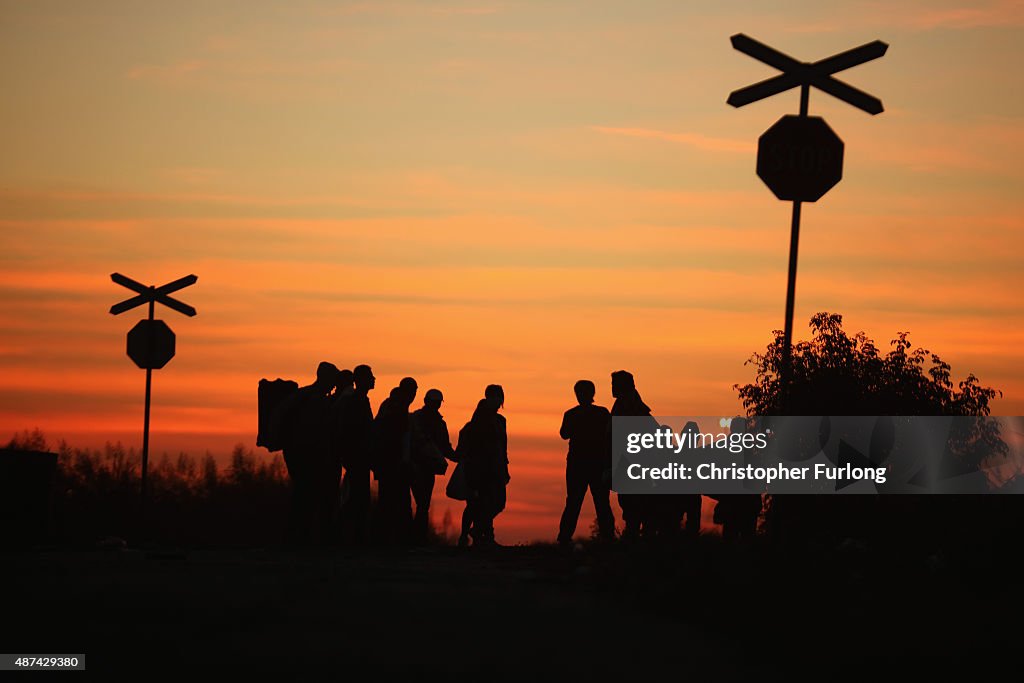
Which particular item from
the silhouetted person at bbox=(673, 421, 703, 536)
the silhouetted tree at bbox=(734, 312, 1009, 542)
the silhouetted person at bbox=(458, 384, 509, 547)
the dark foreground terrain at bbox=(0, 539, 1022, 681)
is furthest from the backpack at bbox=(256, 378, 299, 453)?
the silhouetted tree at bbox=(734, 312, 1009, 542)

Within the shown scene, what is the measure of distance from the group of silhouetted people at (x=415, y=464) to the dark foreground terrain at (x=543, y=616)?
5617mm

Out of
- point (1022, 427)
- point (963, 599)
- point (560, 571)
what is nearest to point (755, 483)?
point (560, 571)

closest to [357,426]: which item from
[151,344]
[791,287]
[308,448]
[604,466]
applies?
[308,448]

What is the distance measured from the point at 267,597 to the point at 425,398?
11165mm

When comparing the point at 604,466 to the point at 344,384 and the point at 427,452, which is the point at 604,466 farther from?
the point at 344,384

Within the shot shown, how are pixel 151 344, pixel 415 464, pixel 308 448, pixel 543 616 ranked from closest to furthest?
pixel 543 616 → pixel 308 448 → pixel 415 464 → pixel 151 344

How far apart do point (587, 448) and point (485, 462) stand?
66.5 inches

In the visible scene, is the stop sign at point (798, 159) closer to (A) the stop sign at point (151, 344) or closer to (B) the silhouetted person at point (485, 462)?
(B) the silhouetted person at point (485, 462)

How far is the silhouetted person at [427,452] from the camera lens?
22.3m

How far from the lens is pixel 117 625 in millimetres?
10570

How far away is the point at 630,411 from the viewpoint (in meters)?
21.4

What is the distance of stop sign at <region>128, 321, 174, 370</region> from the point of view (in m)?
29.2

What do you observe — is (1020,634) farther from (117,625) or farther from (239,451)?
(239,451)

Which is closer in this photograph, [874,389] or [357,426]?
[357,426]
